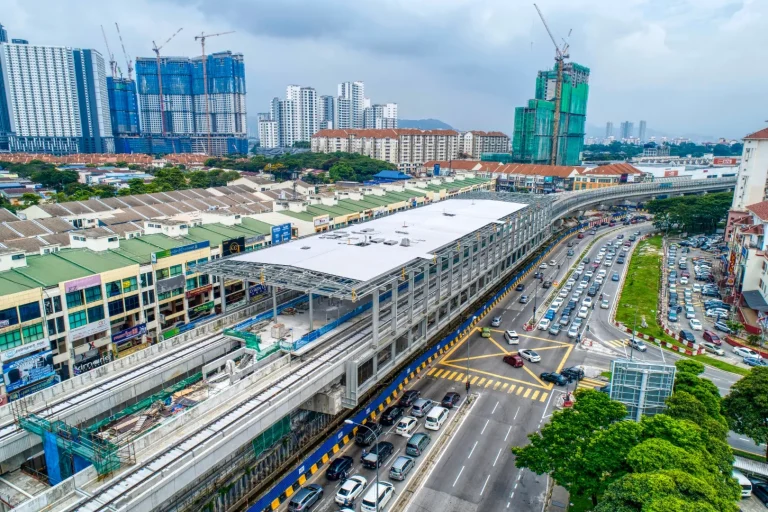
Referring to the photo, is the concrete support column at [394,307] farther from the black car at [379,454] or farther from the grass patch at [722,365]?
the grass patch at [722,365]

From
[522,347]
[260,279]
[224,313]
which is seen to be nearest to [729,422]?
[522,347]

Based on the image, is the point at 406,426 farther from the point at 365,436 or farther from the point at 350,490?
the point at 350,490

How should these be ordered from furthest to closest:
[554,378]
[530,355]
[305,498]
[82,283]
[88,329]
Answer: [530,355] → [554,378] → [88,329] → [82,283] → [305,498]

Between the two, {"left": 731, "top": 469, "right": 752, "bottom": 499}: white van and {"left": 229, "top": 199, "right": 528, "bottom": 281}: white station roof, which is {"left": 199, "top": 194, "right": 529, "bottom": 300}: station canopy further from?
{"left": 731, "top": 469, "right": 752, "bottom": 499}: white van

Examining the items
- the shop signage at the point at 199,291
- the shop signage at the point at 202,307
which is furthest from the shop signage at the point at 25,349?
the shop signage at the point at 202,307

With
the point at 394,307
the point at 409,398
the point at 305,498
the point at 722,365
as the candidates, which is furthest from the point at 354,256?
the point at 722,365

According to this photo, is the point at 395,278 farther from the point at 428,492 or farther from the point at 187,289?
the point at 187,289

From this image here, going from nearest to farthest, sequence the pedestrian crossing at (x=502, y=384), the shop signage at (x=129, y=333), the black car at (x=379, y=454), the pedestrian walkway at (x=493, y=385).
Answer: the black car at (x=379, y=454)
the pedestrian walkway at (x=493, y=385)
the pedestrian crossing at (x=502, y=384)
the shop signage at (x=129, y=333)
